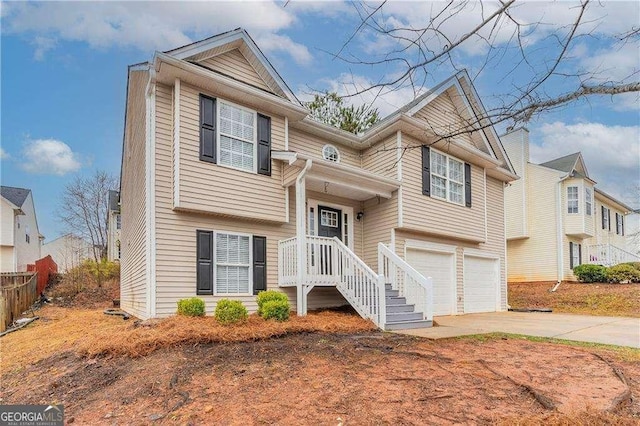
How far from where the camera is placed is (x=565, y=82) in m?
3.66

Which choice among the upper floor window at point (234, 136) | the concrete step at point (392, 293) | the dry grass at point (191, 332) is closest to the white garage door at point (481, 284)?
the concrete step at point (392, 293)

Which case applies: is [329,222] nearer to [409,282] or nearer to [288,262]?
[288,262]

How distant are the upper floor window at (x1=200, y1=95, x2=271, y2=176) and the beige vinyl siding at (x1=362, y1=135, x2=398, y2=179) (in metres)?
3.28

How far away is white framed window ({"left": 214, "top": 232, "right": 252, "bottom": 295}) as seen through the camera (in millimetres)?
9078

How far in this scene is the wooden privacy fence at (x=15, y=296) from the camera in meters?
10.2

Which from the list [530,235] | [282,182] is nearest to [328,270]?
[282,182]

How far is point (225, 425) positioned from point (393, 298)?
6.60 metres

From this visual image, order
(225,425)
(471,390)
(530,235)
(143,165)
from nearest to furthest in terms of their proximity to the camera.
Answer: (225,425)
(471,390)
(143,165)
(530,235)

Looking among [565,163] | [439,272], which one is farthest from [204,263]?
[565,163]

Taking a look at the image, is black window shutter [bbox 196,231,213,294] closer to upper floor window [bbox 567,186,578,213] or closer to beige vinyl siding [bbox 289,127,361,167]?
beige vinyl siding [bbox 289,127,361,167]

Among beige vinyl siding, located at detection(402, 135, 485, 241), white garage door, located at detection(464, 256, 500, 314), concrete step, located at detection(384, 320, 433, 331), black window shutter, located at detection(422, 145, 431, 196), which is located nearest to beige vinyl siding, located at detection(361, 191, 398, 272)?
beige vinyl siding, located at detection(402, 135, 485, 241)

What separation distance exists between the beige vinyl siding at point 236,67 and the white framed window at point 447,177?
5.65m

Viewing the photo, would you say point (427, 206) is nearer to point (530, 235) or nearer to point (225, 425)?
point (225, 425)

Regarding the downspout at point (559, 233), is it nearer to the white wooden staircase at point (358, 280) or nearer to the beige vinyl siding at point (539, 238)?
the beige vinyl siding at point (539, 238)
